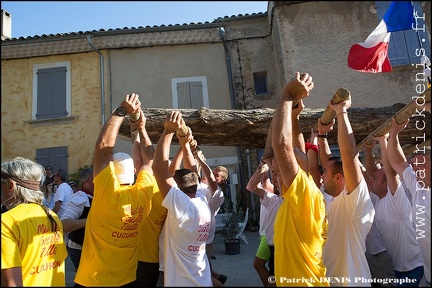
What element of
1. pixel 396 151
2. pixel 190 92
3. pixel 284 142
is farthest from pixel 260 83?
pixel 284 142

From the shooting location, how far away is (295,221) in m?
2.18

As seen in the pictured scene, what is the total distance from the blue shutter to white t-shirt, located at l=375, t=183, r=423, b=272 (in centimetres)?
1041

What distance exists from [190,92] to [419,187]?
8783 millimetres

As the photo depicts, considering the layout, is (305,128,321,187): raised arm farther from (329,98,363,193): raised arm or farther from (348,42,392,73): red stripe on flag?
(348,42,392,73): red stripe on flag

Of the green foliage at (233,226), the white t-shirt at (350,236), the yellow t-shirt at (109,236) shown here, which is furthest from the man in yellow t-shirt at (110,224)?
the green foliage at (233,226)

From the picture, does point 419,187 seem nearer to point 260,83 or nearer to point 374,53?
point 374,53

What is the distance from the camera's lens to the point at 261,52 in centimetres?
1128

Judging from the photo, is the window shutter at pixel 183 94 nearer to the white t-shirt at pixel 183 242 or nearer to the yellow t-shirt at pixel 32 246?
the white t-shirt at pixel 183 242

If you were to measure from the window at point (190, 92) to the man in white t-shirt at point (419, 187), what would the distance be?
826 cm

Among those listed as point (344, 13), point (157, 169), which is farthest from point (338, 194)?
point (344, 13)

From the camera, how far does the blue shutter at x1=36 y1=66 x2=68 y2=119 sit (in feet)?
36.6

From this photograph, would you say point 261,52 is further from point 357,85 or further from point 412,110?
point 412,110

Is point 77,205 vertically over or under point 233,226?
over

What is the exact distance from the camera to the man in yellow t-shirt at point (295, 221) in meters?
2.10
